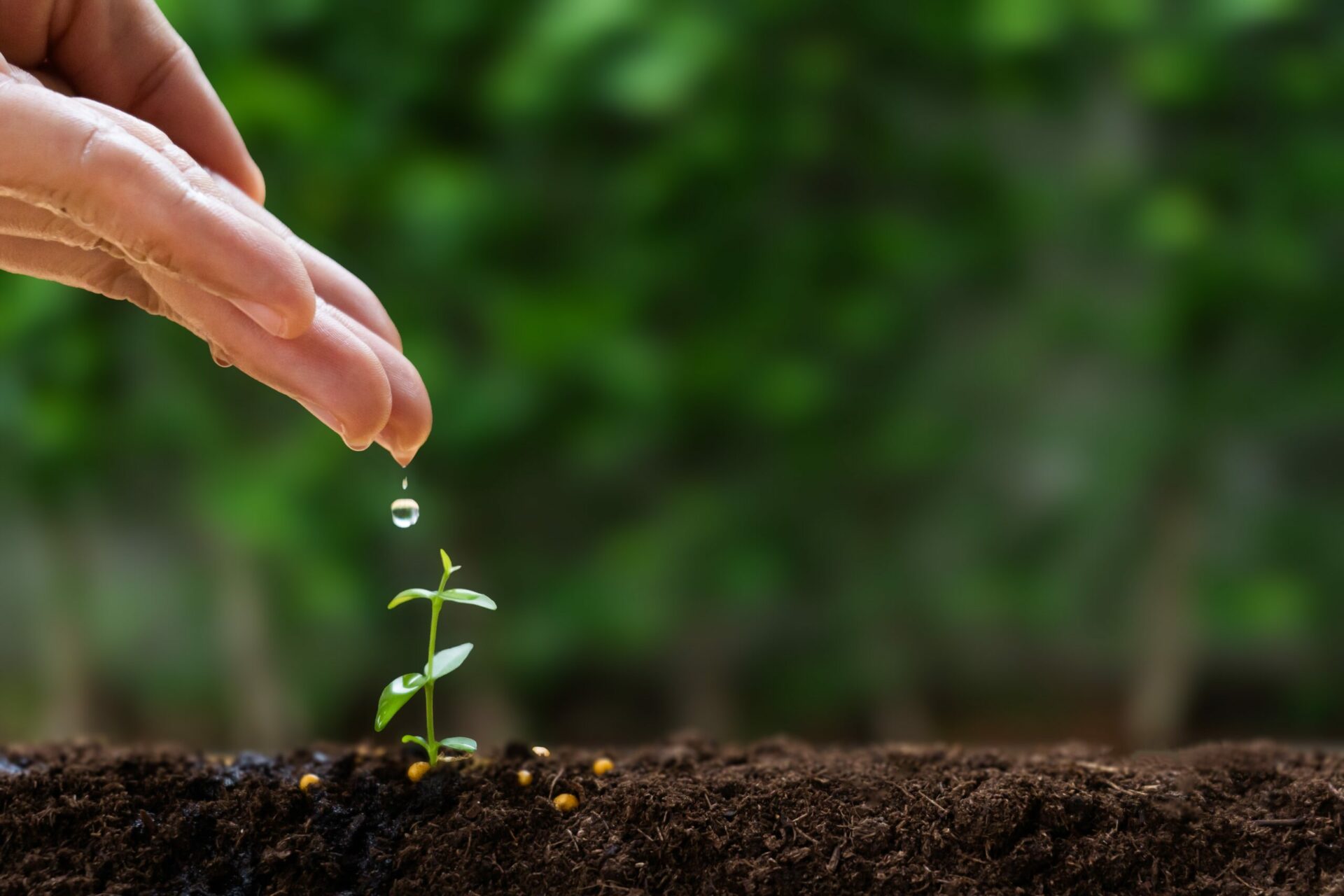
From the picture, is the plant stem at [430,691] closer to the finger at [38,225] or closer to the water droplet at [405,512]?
the water droplet at [405,512]

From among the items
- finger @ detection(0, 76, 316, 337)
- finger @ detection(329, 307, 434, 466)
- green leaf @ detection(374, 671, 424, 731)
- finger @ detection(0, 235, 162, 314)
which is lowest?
green leaf @ detection(374, 671, 424, 731)

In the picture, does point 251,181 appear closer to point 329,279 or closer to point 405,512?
point 329,279

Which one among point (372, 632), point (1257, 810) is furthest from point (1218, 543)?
point (372, 632)

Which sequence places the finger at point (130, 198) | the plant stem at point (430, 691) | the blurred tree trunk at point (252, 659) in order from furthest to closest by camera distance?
the blurred tree trunk at point (252, 659) < the plant stem at point (430, 691) < the finger at point (130, 198)

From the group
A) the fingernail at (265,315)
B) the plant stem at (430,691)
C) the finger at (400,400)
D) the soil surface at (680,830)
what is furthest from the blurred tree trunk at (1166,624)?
the fingernail at (265,315)

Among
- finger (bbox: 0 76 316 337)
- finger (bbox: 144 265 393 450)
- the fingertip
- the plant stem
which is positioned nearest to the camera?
finger (bbox: 0 76 316 337)

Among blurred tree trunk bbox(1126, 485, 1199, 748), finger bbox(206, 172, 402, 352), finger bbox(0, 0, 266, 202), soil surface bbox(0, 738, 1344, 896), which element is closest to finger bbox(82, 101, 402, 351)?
finger bbox(206, 172, 402, 352)

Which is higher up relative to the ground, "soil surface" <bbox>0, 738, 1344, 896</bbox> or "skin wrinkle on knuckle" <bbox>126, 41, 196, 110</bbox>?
"skin wrinkle on knuckle" <bbox>126, 41, 196, 110</bbox>

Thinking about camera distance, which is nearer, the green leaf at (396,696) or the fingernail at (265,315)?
the fingernail at (265,315)

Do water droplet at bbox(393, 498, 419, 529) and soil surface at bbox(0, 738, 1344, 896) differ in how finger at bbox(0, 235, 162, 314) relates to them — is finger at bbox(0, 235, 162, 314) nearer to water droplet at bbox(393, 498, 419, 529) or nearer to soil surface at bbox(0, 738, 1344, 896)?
water droplet at bbox(393, 498, 419, 529)

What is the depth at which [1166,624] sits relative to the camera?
211cm

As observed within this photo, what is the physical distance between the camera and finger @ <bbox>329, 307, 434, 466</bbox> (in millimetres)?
757

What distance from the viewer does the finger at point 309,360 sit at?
706 millimetres

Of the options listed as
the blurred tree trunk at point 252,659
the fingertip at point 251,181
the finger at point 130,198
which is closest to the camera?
the finger at point 130,198
